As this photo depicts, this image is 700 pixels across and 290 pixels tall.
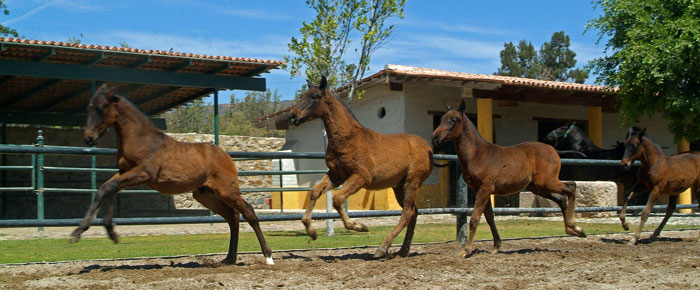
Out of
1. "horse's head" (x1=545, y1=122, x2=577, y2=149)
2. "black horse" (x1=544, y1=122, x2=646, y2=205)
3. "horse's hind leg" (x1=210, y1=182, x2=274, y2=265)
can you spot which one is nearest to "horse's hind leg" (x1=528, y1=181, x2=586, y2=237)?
"horse's hind leg" (x1=210, y1=182, x2=274, y2=265)

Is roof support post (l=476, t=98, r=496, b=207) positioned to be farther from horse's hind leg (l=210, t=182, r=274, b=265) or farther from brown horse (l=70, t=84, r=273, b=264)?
brown horse (l=70, t=84, r=273, b=264)

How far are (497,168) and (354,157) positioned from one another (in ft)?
6.06

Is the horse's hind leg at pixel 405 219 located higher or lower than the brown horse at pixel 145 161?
lower

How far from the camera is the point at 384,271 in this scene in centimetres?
582

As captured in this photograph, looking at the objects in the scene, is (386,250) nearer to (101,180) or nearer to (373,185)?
(373,185)

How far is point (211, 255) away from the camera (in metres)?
6.97

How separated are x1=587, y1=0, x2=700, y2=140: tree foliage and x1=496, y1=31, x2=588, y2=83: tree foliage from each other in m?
43.3

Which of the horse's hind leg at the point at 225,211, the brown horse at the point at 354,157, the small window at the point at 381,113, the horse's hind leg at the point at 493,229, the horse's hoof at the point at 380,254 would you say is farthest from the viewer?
the small window at the point at 381,113

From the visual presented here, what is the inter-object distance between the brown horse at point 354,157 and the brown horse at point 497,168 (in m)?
0.54

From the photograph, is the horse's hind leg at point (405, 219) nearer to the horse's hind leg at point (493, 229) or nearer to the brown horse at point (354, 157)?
the brown horse at point (354, 157)

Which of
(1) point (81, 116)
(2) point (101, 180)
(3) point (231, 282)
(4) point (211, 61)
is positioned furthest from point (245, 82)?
(3) point (231, 282)

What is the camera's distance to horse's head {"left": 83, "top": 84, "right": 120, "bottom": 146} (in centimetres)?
538

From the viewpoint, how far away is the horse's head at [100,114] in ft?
17.6

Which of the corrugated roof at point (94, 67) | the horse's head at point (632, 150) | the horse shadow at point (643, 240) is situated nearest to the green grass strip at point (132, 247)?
the horse shadow at point (643, 240)
